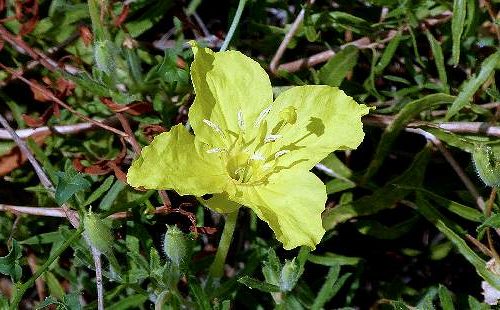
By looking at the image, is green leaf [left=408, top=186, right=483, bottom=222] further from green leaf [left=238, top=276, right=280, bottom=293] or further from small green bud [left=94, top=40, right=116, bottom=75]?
small green bud [left=94, top=40, right=116, bottom=75]

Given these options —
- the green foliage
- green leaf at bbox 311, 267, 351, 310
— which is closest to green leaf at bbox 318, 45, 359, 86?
the green foliage

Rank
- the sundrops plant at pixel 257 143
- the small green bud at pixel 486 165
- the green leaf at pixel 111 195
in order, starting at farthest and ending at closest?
1. the green leaf at pixel 111 195
2. the small green bud at pixel 486 165
3. the sundrops plant at pixel 257 143

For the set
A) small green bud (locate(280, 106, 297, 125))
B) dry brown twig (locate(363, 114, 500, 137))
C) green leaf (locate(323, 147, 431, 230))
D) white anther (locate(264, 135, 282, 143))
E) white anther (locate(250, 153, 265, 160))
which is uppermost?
small green bud (locate(280, 106, 297, 125))

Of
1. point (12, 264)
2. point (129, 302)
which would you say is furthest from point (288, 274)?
point (12, 264)

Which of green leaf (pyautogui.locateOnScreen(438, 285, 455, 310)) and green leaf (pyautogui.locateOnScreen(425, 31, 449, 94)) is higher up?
green leaf (pyautogui.locateOnScreen(425, 31, 449, 94))

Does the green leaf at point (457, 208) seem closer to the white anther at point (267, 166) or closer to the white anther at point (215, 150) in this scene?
the white anther at point (267, 166)

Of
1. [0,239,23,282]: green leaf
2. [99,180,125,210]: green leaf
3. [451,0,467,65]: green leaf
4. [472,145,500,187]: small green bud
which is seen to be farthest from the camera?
[451,0,467,65]: green leaf

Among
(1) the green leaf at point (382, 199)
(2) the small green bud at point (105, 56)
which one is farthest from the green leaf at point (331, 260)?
(2) the small green bud at point (105, 56)
